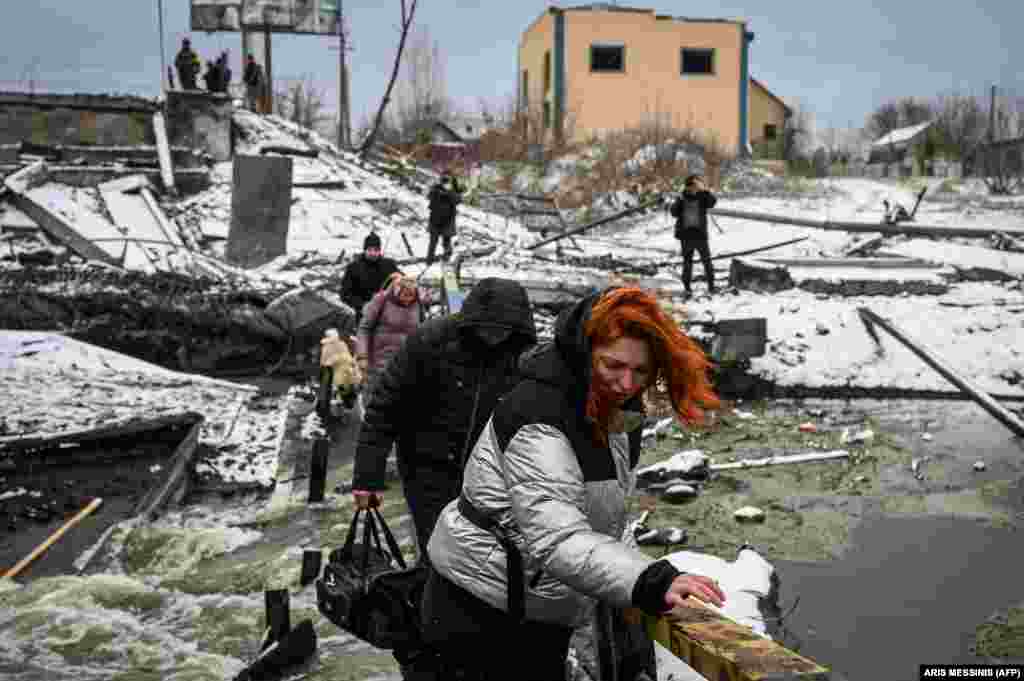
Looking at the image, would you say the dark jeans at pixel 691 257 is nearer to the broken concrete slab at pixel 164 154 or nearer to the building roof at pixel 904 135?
the broken concrete slab at pixel 164 154

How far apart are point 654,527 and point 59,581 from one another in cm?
381

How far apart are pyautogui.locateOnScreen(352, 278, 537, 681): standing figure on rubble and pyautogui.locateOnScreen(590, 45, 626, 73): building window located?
126 ft

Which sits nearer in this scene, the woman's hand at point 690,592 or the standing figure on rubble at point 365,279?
the woman's hand at point 690,592

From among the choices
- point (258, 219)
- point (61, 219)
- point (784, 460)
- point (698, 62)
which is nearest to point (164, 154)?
point (61, 219)

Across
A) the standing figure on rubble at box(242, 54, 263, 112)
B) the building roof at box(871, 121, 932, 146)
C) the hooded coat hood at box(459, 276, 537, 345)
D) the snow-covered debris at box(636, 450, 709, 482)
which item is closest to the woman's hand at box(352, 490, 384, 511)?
the hooded coat hood at box(459, 276, 537, 345)

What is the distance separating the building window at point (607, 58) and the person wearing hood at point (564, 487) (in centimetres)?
3991

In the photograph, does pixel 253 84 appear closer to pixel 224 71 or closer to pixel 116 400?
pixel 224 71

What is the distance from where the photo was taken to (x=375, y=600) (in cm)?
312

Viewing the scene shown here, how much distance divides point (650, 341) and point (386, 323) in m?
5.48

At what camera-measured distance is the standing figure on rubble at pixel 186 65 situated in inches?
1073

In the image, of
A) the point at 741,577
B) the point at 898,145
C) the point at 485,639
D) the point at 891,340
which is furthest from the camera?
the point at 898,145

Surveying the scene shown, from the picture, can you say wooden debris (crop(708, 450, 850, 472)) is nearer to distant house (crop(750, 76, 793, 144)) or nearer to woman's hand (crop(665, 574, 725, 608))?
woman's hand (crop(665, 574, 725, 608))

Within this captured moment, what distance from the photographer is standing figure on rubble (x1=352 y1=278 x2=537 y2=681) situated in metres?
3.96

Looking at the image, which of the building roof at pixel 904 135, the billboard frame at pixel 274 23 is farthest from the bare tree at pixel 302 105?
the building roof at pixel 904 135
